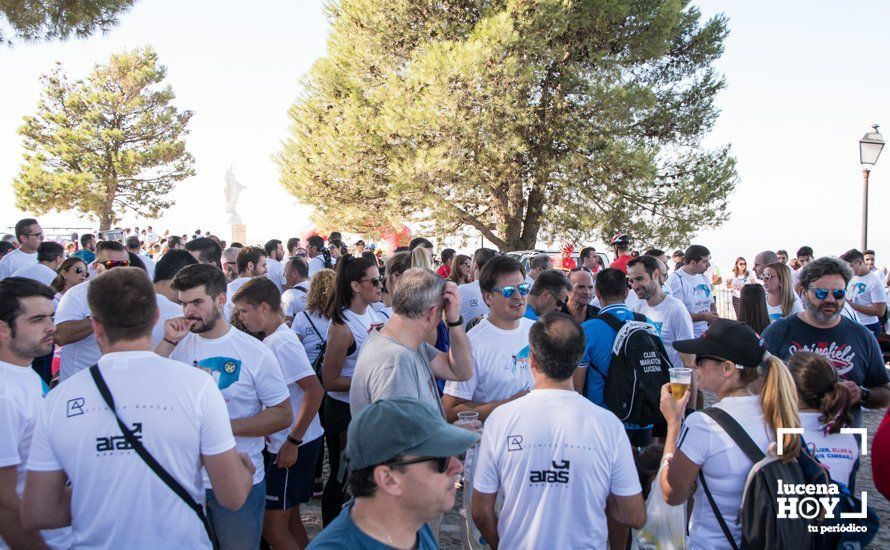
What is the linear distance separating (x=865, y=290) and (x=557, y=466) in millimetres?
8931

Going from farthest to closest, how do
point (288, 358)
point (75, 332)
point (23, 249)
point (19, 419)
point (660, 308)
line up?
point (23, 249)
point (660, 308)
point (75, 332)
point (288, 358)
point (19, 419)

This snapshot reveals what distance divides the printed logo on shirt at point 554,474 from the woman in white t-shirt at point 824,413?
1.28 metres

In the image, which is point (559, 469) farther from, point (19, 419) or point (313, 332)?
point (313, 332)

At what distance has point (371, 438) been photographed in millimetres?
1700

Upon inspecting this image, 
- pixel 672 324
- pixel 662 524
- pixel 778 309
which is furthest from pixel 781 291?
pixel 662 524

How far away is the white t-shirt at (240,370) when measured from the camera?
132 inches

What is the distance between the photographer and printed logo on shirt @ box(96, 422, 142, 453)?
2287 mm

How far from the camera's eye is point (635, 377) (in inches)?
170

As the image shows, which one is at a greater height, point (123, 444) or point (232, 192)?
point (232, 192)

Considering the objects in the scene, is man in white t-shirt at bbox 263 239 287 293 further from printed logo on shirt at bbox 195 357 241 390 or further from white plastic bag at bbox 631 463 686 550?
white plastic bag at bbox 631 463 686 550

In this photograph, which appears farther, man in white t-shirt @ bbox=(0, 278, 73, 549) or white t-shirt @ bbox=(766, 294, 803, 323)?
white t-shirt @ bbox=(766, 294, 803, 323)

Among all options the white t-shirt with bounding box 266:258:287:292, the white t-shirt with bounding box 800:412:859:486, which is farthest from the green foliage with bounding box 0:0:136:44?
the white t-shirt with bounding box 800:412:859:486

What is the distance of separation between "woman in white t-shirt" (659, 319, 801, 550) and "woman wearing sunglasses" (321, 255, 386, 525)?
2293 mm

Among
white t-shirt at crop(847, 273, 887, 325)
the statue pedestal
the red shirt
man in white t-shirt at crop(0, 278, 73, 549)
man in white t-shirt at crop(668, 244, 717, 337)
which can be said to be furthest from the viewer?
the statue pedestal
